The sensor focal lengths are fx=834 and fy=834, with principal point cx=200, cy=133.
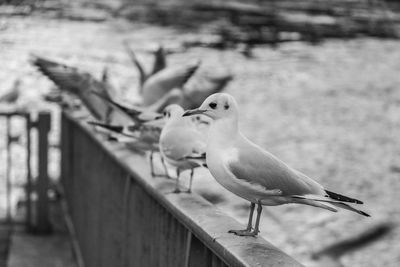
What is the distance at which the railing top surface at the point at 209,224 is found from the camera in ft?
8.24

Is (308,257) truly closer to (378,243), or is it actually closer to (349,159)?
(378,243)

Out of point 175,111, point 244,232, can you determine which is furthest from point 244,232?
point 175,111

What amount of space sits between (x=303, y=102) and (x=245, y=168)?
2061 cm

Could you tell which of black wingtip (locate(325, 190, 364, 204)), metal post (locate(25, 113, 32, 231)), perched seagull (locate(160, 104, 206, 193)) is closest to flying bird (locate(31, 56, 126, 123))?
perched seagull (locate(160, 104, 206, 193))

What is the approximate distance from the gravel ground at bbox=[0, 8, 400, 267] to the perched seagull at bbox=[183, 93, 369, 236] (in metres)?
2.53

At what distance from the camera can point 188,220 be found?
2967mm

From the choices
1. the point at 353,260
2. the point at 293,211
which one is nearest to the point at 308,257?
the point at 353,260

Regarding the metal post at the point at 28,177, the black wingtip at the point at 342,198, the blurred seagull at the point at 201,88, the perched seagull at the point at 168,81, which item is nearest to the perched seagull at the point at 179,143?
the black wingtip at the point at 342,198

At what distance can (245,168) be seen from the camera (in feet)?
8.61

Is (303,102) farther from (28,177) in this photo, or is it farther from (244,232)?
(244,232)

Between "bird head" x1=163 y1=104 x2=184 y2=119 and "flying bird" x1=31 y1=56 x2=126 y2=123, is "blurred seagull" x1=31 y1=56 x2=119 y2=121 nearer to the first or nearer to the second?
"flying bird" x1=31 y1=56 x2=126 y2=123

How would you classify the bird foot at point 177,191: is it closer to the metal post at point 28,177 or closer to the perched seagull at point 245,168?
the perched seagull at point 245,168

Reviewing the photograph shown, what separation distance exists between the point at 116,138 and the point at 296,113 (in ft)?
58.6

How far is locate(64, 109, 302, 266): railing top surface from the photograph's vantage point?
251 centimetres
